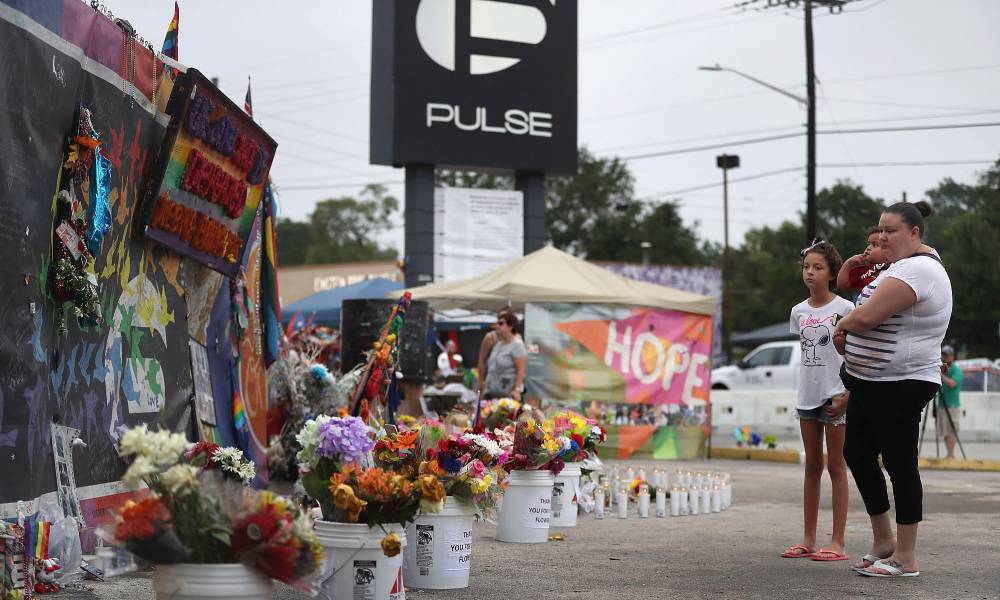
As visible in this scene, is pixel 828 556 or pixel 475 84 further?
pixel 475 84

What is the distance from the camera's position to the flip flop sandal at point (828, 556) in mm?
7367

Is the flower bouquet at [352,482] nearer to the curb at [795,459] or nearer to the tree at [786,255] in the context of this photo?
the curb at [795,459]

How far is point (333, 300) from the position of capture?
69.9 feet

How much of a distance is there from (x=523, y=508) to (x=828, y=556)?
201 centimetres

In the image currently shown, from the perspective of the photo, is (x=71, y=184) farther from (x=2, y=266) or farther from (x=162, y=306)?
(x=162, y=306)

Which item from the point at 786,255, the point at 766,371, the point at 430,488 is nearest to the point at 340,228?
the point at 786,255

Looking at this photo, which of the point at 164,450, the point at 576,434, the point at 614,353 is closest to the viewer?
the point at 164,450

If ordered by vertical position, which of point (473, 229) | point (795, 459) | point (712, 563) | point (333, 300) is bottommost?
point (795, 459)

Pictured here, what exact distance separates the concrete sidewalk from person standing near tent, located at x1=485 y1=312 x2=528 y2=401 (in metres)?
2.31

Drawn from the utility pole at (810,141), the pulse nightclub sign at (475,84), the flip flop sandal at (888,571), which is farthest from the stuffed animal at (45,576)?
the utility pole at (810,141)

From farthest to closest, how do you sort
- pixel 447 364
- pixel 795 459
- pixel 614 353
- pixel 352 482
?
pixel 795 459 < pixel 447 364 < pixel 614 353 < pixel 352 482

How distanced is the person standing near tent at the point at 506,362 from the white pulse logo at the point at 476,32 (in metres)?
10.8

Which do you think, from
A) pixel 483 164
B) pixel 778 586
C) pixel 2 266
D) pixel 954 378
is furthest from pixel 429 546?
pixel 483 164

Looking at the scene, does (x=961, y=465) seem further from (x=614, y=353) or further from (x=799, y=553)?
(x=799, y=553)
